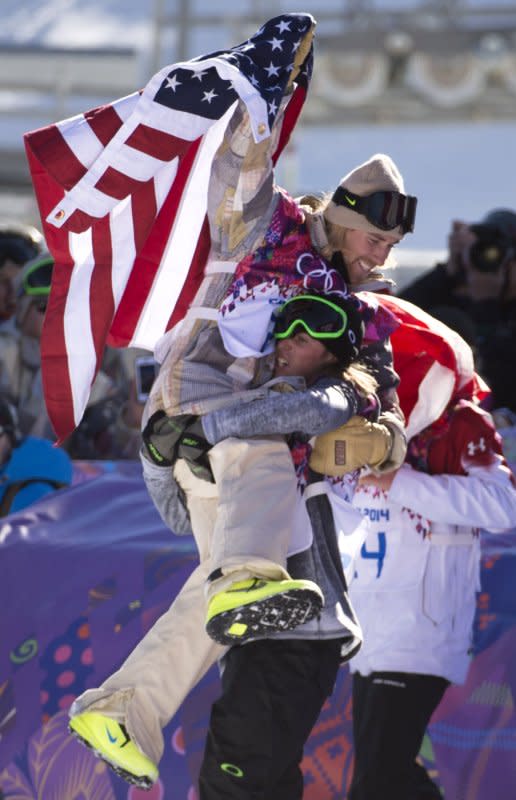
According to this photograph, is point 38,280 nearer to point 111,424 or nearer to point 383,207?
point 111,424

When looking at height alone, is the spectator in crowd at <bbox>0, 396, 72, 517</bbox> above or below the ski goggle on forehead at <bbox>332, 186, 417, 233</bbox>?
below

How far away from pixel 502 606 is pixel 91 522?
4.82 ft

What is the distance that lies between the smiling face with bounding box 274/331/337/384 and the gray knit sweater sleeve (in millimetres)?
129

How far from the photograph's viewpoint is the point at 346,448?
3.32 metres

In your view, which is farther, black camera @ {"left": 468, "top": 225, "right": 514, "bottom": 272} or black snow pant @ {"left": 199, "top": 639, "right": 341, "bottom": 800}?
black camera @ {"left": 468, "top": 225, "right": 514, "bottom": 272}

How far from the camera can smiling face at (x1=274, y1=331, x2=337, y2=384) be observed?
3344mm

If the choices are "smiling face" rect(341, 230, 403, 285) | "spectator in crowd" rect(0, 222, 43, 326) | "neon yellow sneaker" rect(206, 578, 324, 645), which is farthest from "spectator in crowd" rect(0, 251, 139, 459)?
"neon yellow sneaker" rect(206, 578, 324, 645)

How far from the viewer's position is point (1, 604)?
5035 millimetres

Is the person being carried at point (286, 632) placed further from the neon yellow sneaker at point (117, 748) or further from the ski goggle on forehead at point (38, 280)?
the ski goggle on forehead at point (38, 280)

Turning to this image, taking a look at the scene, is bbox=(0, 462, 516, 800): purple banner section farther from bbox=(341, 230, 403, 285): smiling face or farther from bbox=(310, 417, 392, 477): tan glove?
bbox=(341, 230, 403, 285): smiling face

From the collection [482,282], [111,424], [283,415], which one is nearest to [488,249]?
[482,282]

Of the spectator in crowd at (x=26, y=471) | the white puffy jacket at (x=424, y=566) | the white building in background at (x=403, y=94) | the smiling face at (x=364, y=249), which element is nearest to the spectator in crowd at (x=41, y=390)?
the spectator in crowd at (x=26, y=471)

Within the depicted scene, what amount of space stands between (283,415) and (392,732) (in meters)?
0.97

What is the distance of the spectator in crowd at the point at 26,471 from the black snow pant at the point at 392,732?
6.45 feet
